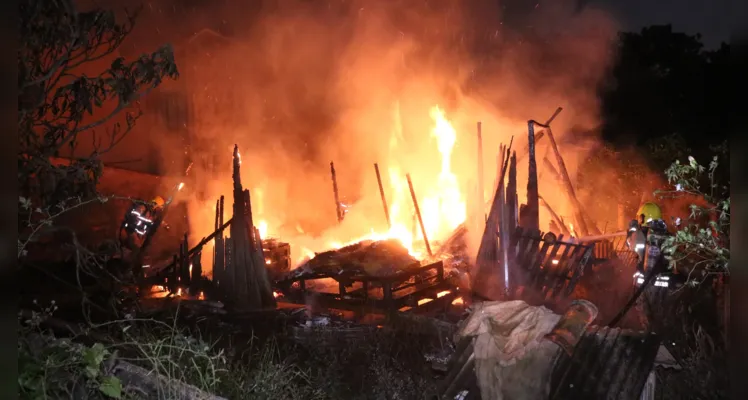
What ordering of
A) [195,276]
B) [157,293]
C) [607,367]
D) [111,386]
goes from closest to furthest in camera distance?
[111,386]
[607,367]
[195,276]
[157,293]

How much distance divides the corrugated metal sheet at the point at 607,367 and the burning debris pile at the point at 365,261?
5.20 metres

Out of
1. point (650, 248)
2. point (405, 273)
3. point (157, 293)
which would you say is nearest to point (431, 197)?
point (405, 273)

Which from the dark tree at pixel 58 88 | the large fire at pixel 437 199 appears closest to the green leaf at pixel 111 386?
the dark tree at pixel 58 88

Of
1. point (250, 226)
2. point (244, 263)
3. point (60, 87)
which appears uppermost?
point (60, 87)

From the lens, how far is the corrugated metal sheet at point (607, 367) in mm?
4703

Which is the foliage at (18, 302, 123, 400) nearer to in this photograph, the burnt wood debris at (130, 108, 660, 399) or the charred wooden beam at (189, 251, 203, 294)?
the burnt wood debris at (130, 108, 660, 399)

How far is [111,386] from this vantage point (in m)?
3.70

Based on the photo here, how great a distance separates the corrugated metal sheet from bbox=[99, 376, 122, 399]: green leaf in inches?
150

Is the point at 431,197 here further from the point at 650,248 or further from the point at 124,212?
the point at 650,248

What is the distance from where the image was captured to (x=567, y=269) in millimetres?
8906

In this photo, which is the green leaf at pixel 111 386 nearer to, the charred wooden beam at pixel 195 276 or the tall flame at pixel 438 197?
the charred wooden beam at pixel 195 276

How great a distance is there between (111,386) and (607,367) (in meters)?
4.43

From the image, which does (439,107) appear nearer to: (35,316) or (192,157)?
(192,157)

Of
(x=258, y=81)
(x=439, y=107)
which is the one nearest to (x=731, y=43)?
(x=439, y=107)
